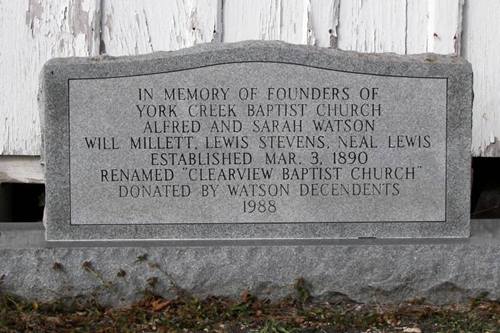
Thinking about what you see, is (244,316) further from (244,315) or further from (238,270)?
(238,270)

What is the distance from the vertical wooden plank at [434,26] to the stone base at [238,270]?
1276mm

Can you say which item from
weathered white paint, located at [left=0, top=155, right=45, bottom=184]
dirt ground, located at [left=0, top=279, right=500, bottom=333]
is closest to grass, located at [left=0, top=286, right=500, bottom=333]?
dirt ground, located at [left=0, top=279, right=500, bottom=333]

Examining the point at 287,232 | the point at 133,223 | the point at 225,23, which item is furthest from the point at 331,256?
the point at 225,23

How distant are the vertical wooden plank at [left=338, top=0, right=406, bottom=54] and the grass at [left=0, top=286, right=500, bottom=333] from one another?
1.50m

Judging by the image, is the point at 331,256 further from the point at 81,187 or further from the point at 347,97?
the point at 81,187

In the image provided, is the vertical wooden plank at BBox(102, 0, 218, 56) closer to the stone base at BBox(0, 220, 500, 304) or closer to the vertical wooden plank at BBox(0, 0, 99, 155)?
the vertical wooden plank at BBox(0, 0, 99, 155)

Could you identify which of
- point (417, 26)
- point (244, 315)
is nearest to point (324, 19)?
point (417, 26)

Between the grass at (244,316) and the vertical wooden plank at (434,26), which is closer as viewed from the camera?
the grass at (244,316)

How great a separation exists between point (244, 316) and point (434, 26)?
2.00 metres

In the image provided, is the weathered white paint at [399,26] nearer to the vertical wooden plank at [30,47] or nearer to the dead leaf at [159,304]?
the vertical wooden plank at [30,47]

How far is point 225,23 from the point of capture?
4.66 meters

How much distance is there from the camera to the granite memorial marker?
13.1 ft

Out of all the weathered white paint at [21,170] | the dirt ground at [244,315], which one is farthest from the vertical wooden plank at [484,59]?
the weathered white paint at [21,170]

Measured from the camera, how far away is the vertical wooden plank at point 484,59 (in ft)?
15.3
